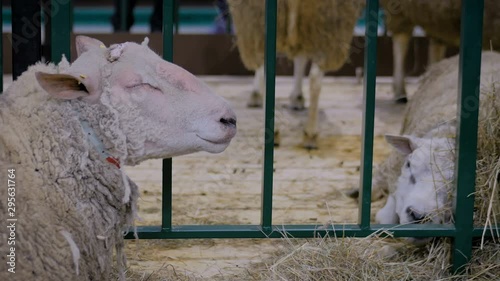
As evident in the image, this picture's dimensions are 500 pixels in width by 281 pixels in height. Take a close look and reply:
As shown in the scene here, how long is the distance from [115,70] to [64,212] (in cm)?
43

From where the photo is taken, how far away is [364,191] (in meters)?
3.02

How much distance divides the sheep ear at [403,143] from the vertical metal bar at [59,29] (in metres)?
1.66

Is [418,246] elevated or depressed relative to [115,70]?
depressed

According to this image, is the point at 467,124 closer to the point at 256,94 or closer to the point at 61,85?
the point at 61,85

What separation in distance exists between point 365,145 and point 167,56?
0.81 metres

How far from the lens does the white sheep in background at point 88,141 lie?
2127mm

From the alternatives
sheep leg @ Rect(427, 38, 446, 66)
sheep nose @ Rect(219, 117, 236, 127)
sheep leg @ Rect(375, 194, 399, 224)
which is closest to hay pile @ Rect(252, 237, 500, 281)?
sheep leg @ Rect(375, 194, 399, 224)

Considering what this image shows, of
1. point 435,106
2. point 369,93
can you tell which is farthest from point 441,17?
point 369,93

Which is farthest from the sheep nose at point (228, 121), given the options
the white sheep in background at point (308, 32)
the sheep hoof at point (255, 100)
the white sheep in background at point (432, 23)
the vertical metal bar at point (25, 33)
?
the sheep hoof at point (255, 100)

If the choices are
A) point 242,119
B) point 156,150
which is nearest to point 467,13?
point 156,150

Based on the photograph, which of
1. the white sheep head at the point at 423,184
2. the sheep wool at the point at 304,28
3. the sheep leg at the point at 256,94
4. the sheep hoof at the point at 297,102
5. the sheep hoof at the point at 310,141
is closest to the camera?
the white sheep head at the point at 423,184

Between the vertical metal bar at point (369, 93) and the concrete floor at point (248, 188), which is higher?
the vertical metal bar at point (369, 93)

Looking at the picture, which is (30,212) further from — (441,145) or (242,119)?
(242,119)

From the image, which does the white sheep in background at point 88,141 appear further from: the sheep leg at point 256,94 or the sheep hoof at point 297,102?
the sheep hoof at point 297,102
